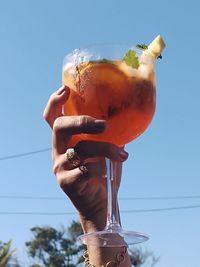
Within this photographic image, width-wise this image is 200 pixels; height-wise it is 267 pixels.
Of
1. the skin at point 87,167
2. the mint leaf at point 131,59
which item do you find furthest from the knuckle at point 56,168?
the mint leaf at point 131,59

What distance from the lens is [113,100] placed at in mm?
1368

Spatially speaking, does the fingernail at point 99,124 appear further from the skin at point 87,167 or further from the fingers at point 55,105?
the fingers at point 55,105

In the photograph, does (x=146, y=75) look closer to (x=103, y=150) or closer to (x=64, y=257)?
(x=103, y=150)

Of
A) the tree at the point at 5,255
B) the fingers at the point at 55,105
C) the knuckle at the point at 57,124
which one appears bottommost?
the knuckle at the point at 57,124

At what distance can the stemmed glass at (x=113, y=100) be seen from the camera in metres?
1.38

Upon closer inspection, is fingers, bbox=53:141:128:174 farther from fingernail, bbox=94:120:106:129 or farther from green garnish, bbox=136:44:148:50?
green garnish, bbox=136:44:148:50

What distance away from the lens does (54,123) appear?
1420mm

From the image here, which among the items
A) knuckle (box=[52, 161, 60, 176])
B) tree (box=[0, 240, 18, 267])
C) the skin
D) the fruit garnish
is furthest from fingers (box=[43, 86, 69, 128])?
tree (box=[0, 240, 18, 267])

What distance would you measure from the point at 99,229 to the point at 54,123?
293 mm

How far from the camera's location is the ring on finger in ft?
4.51

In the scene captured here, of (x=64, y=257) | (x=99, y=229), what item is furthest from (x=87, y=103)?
(x=64, y=257)

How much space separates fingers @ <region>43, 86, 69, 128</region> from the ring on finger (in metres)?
0.15

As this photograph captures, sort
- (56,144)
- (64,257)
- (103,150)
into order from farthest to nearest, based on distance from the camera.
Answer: (64,257) < (56,144) < (103,150)

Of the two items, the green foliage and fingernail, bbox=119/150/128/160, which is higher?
the green foliage
